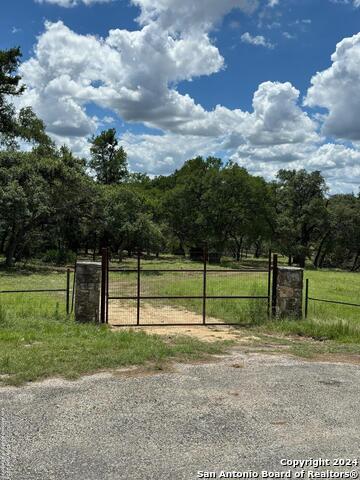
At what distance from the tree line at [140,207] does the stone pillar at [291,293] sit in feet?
50.7

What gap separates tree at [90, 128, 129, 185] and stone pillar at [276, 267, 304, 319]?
48.8 metres

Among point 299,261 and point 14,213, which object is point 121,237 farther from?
point 299,261

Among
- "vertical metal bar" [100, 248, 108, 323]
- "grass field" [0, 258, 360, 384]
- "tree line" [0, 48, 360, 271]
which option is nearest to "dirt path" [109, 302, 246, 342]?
"vertical metal bar" [100, 248, 108, 323]

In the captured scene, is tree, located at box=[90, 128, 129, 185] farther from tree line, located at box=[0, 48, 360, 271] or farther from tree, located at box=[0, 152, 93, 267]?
tree, located at box=[0, 152, 93, 267]

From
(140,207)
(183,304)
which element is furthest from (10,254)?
(183,304)

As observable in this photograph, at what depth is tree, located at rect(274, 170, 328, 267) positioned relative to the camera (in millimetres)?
47781

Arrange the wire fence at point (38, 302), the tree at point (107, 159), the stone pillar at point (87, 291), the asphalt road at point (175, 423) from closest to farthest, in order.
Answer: the asphalt road at point (175, 423) < the stone pillar at point (87, 291) < the wire fence at point (38, 302) < the tree at point (107, 159)

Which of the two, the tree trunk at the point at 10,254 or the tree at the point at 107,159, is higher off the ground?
the tree at the point at 107,159

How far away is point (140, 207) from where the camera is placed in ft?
126

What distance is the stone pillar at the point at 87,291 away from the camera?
1060 centimetres

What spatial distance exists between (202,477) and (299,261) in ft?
152

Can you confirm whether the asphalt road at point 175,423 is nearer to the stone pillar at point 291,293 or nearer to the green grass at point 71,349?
the green grass at point 71,349

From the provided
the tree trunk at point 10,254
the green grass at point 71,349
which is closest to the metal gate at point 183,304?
the green grass at point 71,349

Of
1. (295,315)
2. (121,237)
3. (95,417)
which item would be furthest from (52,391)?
(121,237)
